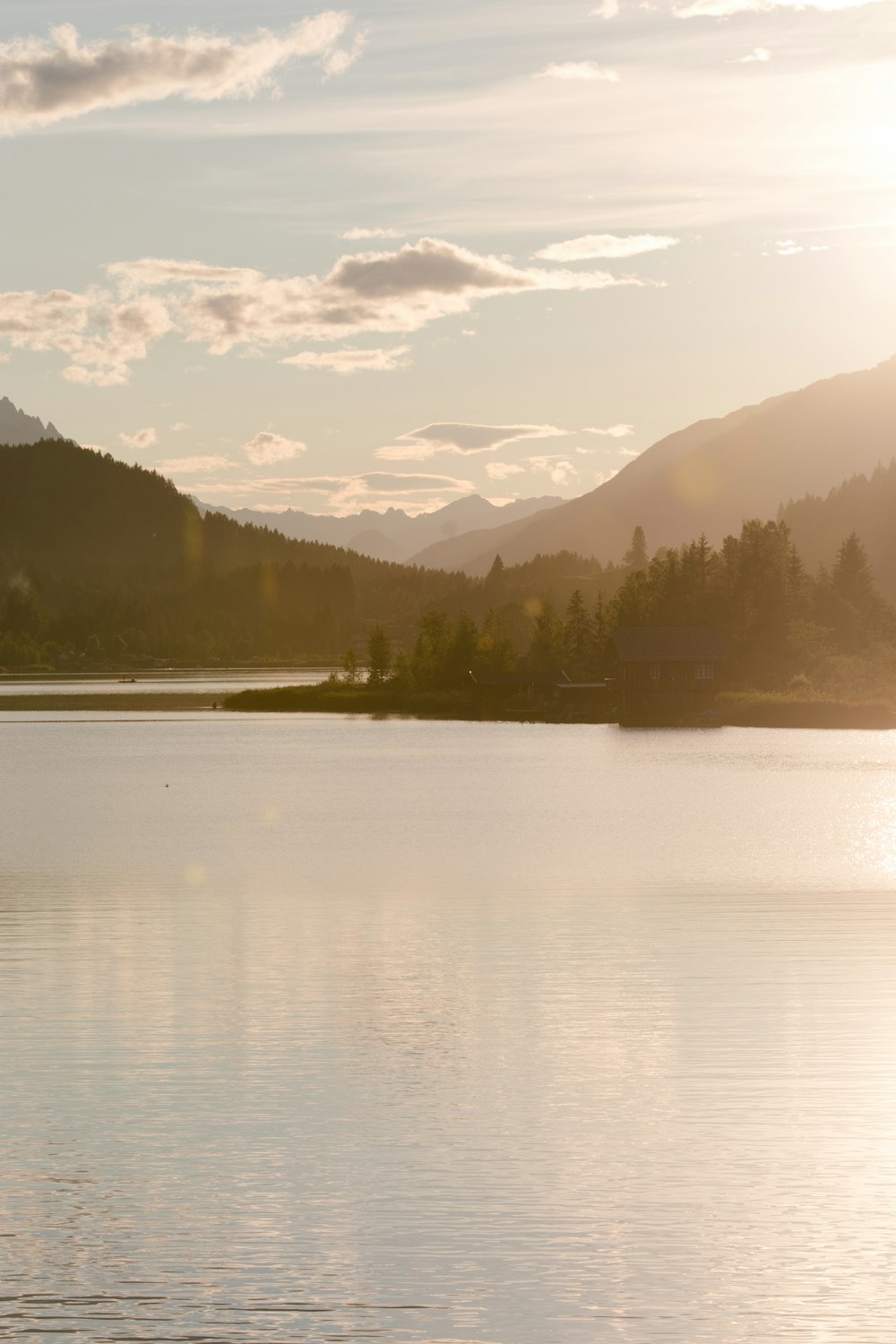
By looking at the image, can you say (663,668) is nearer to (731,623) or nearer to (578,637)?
(731,623)

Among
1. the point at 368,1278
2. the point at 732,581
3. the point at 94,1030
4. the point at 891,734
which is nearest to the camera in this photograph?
the point at 368,1278

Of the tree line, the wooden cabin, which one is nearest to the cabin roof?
the wooden cabin

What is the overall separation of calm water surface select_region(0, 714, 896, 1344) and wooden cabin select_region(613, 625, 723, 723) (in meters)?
115

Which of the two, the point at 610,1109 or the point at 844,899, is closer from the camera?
the point at 610,1109

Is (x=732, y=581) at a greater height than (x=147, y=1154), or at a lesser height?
greater

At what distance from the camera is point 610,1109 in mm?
18750

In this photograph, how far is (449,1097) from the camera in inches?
763

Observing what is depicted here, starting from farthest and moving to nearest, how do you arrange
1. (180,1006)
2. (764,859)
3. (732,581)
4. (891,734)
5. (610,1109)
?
(732,581) → (891,734) → (764,859) → (180,1006) → (610,1109)

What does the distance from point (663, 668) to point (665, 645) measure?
2457 millimetres

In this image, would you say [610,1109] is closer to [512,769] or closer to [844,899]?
[844,899]

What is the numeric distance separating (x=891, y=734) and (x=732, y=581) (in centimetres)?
5373

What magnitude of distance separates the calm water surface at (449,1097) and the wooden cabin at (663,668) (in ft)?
378

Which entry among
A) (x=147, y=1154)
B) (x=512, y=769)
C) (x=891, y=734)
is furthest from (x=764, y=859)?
(x=891, y=734)

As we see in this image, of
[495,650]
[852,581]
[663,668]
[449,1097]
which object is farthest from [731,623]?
[449,1097]
